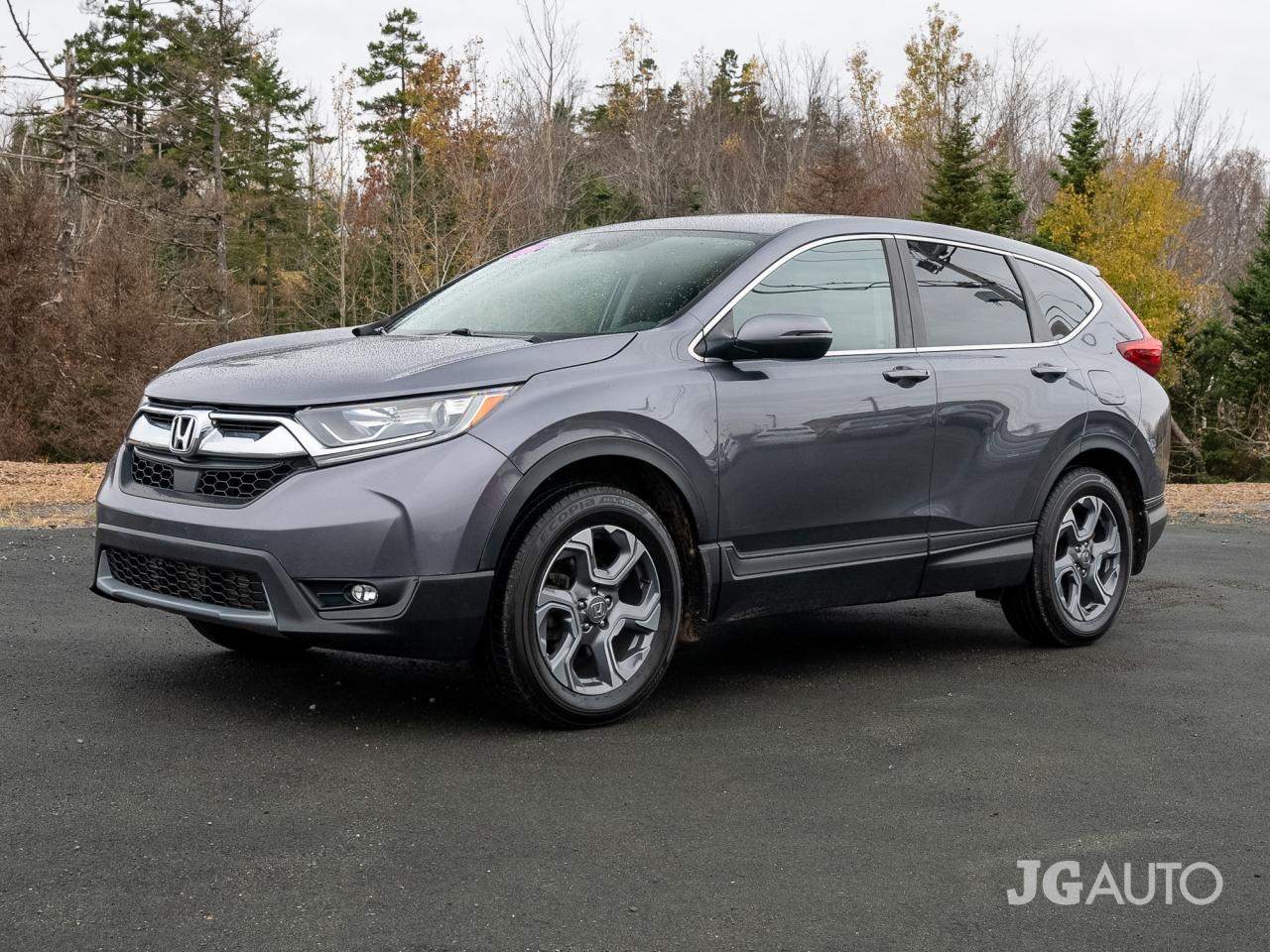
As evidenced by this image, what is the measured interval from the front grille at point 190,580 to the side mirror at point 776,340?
182 centimetres

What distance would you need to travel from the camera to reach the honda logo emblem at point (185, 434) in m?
4.79

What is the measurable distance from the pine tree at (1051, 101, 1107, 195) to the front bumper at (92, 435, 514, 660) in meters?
60.9

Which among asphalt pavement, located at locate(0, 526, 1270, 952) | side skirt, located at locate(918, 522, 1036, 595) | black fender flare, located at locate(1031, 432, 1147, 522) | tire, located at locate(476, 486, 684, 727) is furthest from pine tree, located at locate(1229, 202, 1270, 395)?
tire, located at locate(476, 486, 684, 727)

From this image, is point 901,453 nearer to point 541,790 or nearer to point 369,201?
point 541,790

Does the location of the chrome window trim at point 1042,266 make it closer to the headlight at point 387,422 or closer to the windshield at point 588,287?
the windshield at point 588,287

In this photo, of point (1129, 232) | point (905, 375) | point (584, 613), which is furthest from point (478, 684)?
point (1129, 232)

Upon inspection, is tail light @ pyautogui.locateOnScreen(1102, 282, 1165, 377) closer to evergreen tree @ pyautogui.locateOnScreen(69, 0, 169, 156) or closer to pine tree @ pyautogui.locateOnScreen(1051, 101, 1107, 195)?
evergreen tree @ pyautogui.locateOnScreen(69, 0, 169, 156)

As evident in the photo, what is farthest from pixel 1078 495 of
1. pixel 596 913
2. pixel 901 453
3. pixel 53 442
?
pixel 53 442

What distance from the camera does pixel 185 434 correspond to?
485 centimetres

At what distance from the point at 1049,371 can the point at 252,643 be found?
11.9 ft

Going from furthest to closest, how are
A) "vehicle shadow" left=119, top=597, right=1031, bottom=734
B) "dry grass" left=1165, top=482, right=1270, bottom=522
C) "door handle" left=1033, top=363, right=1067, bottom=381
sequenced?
"dry grass" left=1165, top=482, right=1270, bottom=522, "door handle" left=1033, top=363, right=1067, bottom=381, "vehicle shadow" left=119, top=597, right=1031, bottom=734

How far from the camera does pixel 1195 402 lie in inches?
2085

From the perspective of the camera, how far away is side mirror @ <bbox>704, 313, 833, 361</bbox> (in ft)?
17.0

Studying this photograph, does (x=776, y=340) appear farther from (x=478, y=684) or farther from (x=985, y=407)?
(x=478, y=684)
